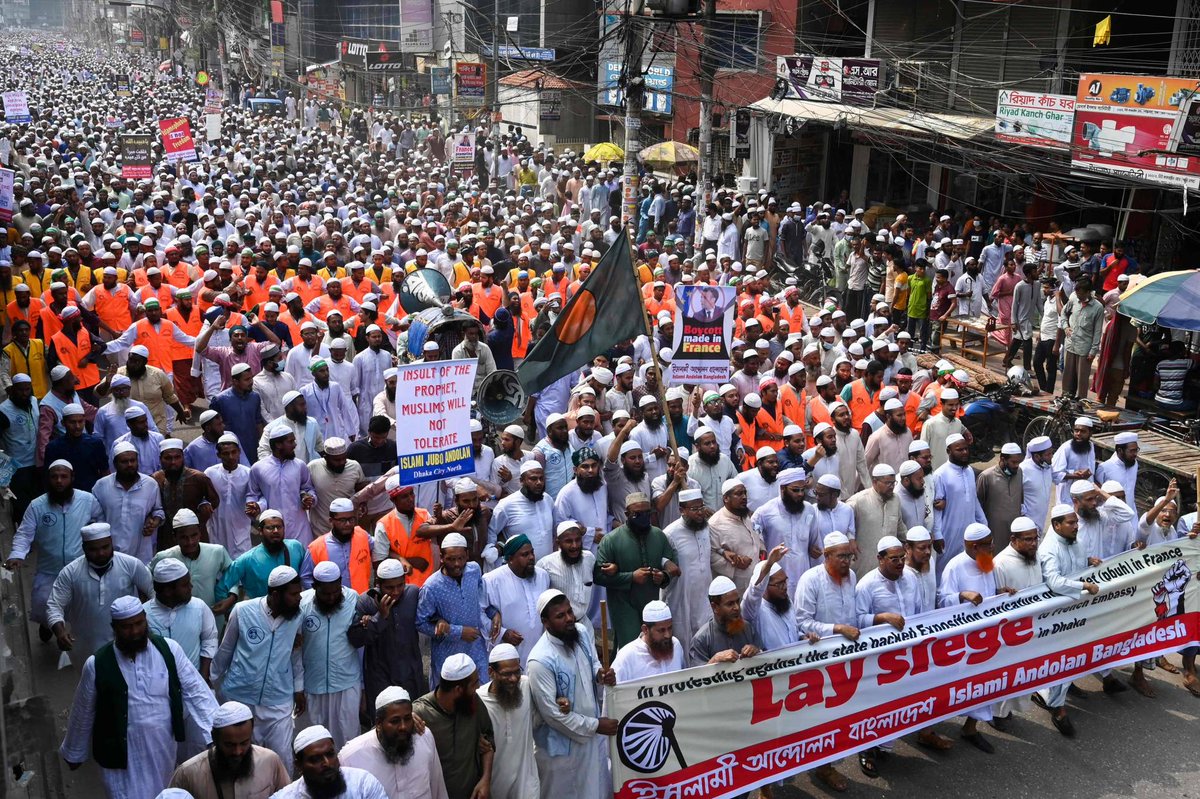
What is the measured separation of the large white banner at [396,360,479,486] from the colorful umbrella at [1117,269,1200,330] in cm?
646

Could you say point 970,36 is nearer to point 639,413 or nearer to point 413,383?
point 639,413

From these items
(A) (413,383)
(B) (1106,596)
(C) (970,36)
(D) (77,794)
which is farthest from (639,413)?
(C) (970,36)

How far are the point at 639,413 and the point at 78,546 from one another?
4.44 m

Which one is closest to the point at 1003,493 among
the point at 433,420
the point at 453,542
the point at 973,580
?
the point at 973,580

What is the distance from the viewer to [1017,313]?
14305 millimetres

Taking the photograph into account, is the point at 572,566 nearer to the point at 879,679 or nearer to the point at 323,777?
the point at 879,679

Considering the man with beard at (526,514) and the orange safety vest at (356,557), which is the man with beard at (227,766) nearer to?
the orange safety vest at (356,557)

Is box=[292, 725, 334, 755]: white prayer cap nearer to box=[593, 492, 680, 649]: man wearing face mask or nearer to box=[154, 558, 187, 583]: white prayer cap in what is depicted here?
box=[154, 558, 187, 583]: white prayer cap

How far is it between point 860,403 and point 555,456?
297 cm

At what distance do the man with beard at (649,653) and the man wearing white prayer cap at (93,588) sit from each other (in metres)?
2.62

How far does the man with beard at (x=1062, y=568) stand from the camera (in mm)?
6758

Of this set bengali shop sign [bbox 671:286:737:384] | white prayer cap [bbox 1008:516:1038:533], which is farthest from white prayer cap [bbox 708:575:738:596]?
bengali shop sign [bbox 671:286:737:384]

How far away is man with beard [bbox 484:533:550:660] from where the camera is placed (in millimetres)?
6234

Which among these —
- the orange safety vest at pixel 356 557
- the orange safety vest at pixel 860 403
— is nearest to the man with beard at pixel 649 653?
the orange safety vest at pixel 356 557
